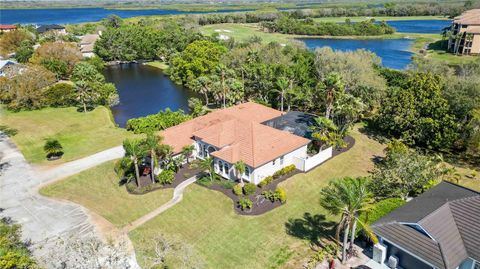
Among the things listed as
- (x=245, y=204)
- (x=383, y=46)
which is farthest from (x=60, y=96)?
(x=383, y=46)

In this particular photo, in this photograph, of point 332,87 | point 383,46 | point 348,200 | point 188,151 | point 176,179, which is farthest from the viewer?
point 383,46

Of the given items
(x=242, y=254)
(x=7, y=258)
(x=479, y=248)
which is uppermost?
(x=7, y=258)

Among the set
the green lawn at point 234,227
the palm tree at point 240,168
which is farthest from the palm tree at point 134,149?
the palm tree at point 240,168

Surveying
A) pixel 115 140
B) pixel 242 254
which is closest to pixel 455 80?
pixel 242 254

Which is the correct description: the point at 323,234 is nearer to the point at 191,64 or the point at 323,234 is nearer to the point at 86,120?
the point at 86,120

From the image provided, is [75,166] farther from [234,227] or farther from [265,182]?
[265,182]

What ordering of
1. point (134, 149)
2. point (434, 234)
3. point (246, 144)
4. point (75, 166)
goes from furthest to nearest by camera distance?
point (75, 166), point (246, 144), point (134, 149), point (434, 234)

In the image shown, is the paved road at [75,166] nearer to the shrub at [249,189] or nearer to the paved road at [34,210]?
the paved road at [34,210]
